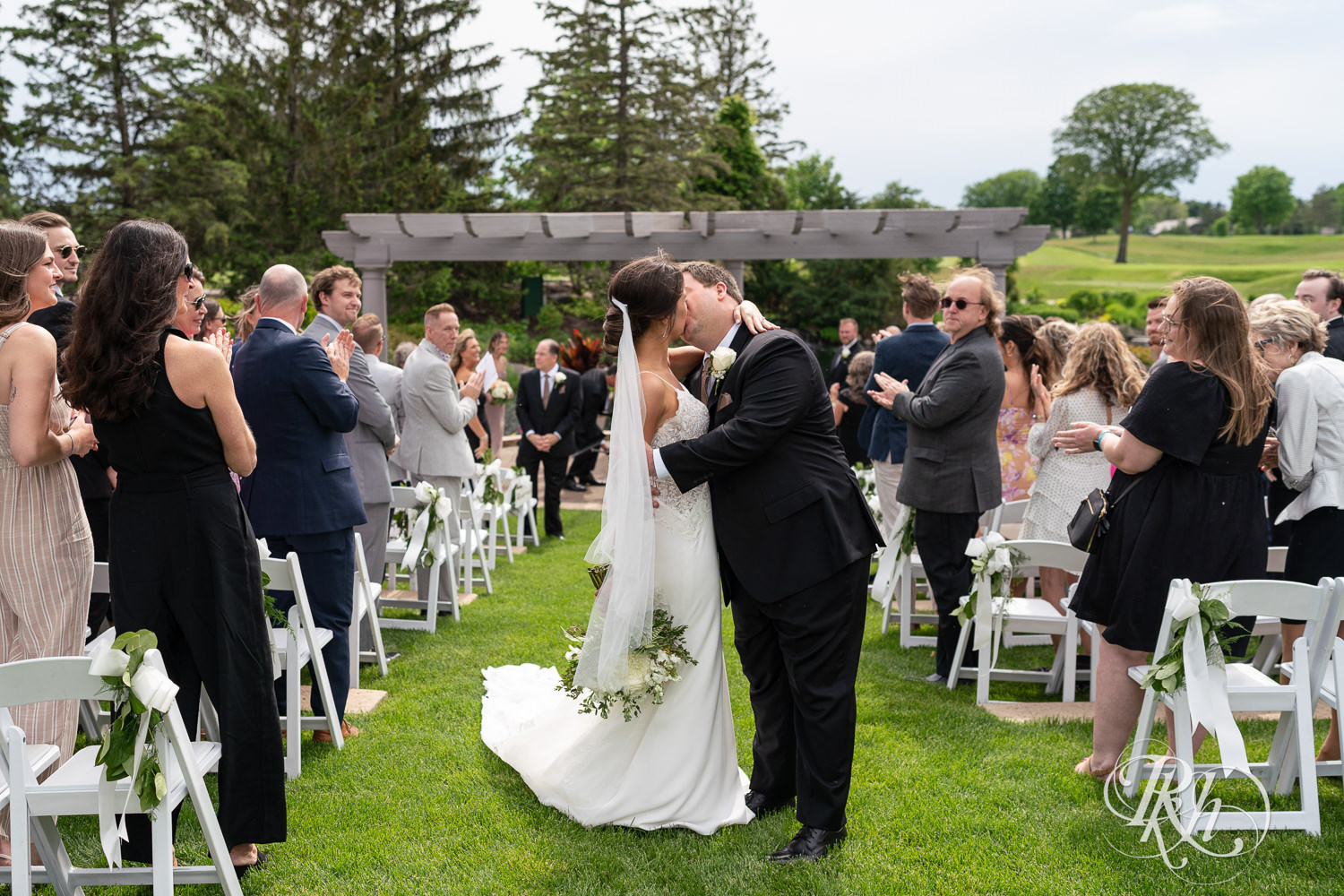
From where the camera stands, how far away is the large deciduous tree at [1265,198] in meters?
75.6

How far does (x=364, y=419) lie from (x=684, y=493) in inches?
111

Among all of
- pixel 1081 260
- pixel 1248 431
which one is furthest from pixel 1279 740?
pixel 1081 260

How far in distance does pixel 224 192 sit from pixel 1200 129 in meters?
57.7

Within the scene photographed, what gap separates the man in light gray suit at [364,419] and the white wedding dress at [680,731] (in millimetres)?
2206

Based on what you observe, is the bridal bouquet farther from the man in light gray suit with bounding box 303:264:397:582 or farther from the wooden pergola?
the wooden pergola

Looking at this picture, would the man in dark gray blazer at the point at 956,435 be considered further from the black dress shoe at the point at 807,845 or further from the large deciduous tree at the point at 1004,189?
the large deciduous tree at the point at 1004,189

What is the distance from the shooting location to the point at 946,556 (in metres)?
5.65

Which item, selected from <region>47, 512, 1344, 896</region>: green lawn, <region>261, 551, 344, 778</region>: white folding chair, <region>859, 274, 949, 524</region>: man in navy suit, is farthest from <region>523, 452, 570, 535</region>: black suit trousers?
<region>261, 551, 344, 778</region>: white folding chair

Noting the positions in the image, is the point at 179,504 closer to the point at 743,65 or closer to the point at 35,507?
the point at 35,507

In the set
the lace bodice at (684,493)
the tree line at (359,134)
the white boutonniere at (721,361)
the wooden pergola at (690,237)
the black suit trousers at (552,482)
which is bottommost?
the black suit trousers at (552,482)

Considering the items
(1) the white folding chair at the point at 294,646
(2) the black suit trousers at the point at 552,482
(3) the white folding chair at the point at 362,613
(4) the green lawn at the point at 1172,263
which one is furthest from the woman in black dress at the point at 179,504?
(4) the green lawn at the point at 1172,263

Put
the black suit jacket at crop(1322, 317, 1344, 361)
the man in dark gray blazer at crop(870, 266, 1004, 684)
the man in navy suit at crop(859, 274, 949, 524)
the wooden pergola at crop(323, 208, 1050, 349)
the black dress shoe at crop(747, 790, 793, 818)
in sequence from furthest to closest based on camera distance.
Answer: the wooden pergola at crop(323, 208, 1050, 349)
the man in navy suit at crop(859, 274, 949, 524)
the black suit jacket at crop(1322, 317, 1344, 361)
the man in dark gray blazer at crop(870, 266, 1004, 684)
the black dress shoe at crop(747, 790, 793, 818)

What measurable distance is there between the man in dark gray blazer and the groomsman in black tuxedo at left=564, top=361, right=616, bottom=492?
241 inches

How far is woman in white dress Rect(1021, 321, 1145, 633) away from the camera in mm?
5629
